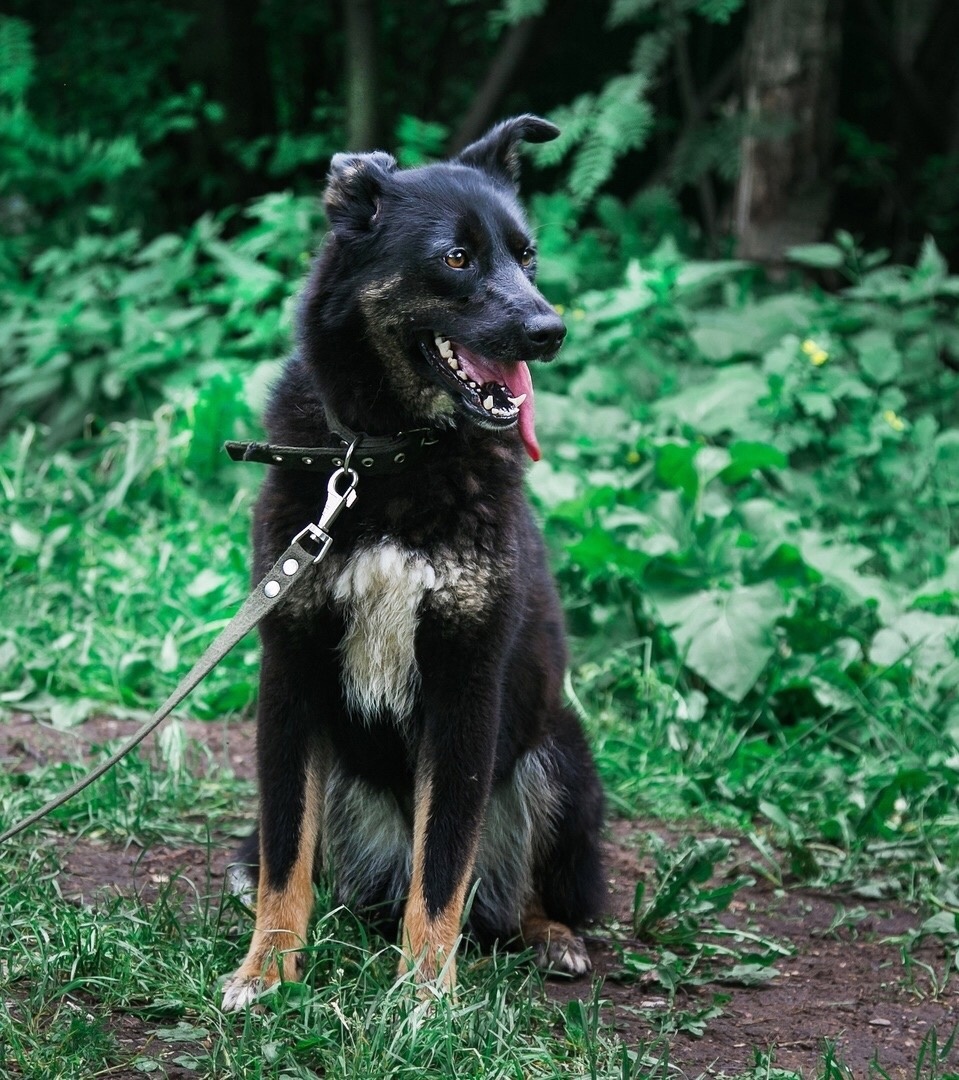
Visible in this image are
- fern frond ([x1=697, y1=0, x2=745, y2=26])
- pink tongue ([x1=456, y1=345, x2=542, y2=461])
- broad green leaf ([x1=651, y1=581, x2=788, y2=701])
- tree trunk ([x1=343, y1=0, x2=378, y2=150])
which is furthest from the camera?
tree trunk ([x1=343, y1=0, x2=378, y2=150])

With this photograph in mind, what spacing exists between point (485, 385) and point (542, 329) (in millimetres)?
191

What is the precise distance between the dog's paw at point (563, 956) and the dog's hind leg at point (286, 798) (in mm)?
612

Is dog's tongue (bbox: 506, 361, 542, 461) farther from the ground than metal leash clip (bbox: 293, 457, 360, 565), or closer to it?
farther from the ground

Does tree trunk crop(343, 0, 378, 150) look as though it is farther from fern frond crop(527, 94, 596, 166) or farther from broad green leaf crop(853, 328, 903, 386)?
broad green leaf crop(853, 328, 903, 386)

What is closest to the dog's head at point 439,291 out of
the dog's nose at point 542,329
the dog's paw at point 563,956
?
the dog's nose at point 542,329

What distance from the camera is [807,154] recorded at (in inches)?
281

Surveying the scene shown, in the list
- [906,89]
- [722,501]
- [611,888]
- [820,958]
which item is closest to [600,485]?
[722,501]

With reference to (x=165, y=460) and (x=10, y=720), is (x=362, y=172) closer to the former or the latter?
(x=10, y=720)

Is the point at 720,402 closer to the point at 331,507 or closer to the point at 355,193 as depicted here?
the point at 355,193

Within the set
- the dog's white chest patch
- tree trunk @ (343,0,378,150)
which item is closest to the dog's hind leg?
the dog's white chest patch

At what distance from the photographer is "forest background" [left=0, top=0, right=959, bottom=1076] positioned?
175 inches

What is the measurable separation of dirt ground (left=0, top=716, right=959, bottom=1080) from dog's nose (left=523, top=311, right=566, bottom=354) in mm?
1409

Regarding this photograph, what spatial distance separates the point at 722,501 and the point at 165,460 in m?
2.55

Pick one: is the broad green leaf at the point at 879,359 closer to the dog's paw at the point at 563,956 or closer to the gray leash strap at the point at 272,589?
the dog's paw at the point at 563,956
